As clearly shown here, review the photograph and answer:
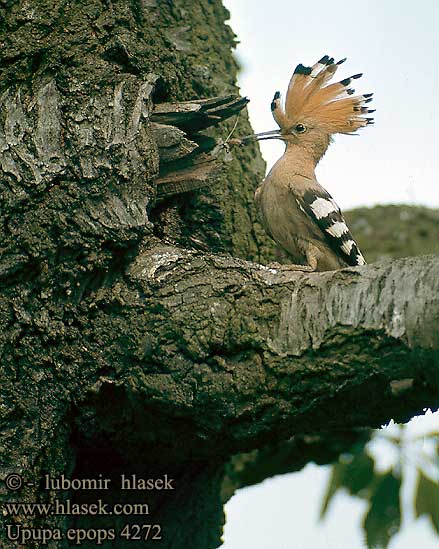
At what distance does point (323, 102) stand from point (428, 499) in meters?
1.65

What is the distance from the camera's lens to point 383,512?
2.87 metres

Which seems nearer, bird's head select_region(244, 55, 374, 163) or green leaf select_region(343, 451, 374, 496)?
green leaf select_region(343, 451, 374, 496)

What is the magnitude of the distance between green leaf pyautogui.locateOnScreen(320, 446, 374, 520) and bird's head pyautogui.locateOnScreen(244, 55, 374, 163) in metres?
1.30

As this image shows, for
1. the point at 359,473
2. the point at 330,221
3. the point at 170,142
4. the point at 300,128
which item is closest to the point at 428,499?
the point at 359,473

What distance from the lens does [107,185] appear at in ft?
8.45

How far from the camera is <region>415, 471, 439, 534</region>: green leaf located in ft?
9.37

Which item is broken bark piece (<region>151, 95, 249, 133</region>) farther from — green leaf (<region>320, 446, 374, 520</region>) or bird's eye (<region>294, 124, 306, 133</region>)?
green leaf (<region>320, 446, 374, 520</region>)

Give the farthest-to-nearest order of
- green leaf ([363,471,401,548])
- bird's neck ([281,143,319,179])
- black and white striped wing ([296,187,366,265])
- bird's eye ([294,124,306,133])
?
bird's eye ([294,124,306,133])
bird's neck ([281,143,319,179])
black and white striped wing ([296,187,366,265])
green leaf ([363,471,401,548])

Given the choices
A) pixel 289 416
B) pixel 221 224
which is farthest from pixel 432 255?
pixel 221 224

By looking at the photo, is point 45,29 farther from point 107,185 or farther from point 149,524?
point 149,524

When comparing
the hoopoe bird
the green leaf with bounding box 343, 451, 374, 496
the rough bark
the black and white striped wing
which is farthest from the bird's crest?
the green leaf with bounding box 343, 451, 374, 496

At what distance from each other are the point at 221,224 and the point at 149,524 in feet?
3.59

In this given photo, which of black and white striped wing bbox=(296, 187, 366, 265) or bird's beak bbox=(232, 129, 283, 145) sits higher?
bird's beak bbox=(232, 129, 283, 145)

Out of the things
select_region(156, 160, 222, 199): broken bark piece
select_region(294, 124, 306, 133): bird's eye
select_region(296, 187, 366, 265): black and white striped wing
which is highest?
select_region(294, 124, 306, 133): bird's eye
